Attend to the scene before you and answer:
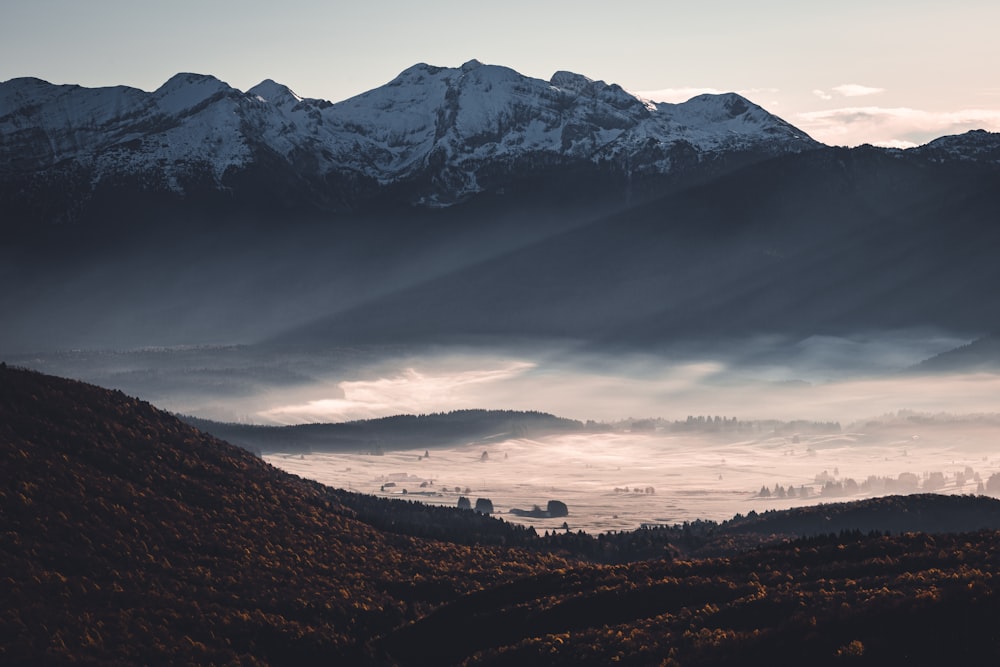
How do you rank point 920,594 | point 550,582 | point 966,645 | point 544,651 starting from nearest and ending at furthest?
point 966,645 < point 920,594 < point 544,651 < point 550,582

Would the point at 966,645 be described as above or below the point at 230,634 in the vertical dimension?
above

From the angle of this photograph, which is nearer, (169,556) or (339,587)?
(169,556)

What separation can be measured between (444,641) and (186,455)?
235 ft

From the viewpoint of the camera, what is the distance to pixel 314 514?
18775 cm

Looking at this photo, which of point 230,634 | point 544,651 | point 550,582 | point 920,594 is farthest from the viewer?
point 550,582

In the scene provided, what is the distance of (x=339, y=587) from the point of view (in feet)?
499

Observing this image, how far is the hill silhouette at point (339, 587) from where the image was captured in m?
95.7

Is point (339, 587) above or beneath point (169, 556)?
beneath

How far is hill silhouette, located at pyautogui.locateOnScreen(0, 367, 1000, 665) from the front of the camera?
9569 centimetres

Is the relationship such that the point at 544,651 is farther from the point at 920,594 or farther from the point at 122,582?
the point at 122,582

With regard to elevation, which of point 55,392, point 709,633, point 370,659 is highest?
point 55,392

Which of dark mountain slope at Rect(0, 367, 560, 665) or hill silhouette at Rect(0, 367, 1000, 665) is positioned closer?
hill silhouette at Rect(0, 367, 1000, 665)

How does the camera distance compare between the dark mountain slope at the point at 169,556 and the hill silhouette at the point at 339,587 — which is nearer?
the hill silhouette at the point at 339,587

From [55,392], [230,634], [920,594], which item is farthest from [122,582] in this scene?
[920,594]
